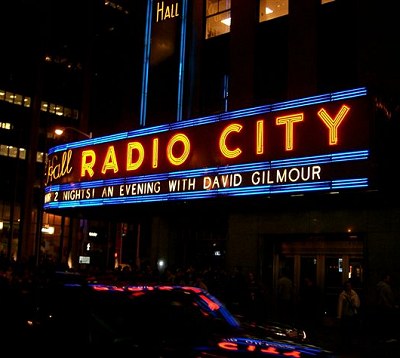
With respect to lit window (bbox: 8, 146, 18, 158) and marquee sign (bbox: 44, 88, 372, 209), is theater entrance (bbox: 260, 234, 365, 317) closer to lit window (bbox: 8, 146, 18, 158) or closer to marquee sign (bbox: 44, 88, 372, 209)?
marquee sign (bbox: 44, 88, 372, 209)

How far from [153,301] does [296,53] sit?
1471cm

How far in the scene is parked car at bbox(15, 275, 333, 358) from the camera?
5.62 metres

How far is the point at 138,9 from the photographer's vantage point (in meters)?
25.9

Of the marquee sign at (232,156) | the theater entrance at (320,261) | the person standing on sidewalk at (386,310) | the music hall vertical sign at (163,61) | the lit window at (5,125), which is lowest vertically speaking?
the person standing on sidewalk at (386,310)

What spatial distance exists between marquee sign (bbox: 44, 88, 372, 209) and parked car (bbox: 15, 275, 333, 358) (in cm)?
783

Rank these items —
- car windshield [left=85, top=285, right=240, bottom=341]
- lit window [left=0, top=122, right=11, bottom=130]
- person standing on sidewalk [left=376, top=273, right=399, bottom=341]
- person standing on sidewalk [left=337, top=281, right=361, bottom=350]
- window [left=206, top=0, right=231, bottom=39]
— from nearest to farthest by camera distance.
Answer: car windshield [left=85, top=285, right=240, bottom=341], person standing on sidewalk [left=337, top=281, right=361, bottom=350], person standing on sidewalk [left=376, top=273, right=399, bottom=341], window [left=206, top=0, right=231, bottom=39], lit window [left=0, top=122, right=11, bottom=130]

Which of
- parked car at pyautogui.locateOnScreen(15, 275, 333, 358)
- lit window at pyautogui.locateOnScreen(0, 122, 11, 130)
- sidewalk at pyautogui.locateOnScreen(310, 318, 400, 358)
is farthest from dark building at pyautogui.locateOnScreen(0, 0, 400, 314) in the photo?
lit window at pyautogui.locateOnScreen(0, 122, 11, 130)

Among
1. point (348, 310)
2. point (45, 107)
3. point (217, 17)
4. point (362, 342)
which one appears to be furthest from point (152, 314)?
point (45, 107)

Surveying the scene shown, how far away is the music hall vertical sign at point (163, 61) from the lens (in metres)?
23.8

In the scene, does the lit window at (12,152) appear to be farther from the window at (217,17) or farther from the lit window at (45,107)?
the window at (217,17)

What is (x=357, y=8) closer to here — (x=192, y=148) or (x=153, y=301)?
(x=192, y=148)

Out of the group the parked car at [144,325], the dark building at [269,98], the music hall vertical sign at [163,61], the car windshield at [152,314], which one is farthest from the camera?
the music hall vertical sign at [163,61]

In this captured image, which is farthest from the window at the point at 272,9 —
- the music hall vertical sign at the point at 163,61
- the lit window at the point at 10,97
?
the lit window at the point at 10,97

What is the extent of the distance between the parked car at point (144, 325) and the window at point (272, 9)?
15335mm
